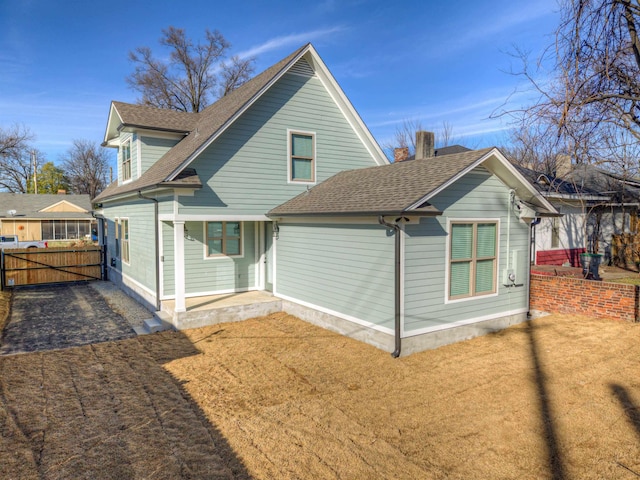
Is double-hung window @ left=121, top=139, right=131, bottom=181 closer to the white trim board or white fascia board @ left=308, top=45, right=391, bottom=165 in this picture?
white fascia board @ left=308, top=45, right=391, bottom=165

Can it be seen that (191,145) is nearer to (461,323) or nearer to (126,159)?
(126,159)

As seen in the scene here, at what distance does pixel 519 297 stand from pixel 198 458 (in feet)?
27.5

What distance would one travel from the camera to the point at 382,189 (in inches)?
347

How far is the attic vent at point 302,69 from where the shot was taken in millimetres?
11537

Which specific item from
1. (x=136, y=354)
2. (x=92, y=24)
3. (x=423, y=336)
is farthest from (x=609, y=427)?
(x=92, y=24)

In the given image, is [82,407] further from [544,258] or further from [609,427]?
[544,258]

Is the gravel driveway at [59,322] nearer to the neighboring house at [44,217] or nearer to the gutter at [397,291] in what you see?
the gutter at [397,291]

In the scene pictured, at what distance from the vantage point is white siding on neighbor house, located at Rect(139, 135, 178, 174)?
42.7 feet

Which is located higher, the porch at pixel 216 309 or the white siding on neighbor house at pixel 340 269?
the white siding on neighbor house at pixel 340 269

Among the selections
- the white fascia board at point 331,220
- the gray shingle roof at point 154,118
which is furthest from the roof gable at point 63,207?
the white fascia board at point 331,220

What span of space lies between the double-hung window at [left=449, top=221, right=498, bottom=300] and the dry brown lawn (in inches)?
47.1

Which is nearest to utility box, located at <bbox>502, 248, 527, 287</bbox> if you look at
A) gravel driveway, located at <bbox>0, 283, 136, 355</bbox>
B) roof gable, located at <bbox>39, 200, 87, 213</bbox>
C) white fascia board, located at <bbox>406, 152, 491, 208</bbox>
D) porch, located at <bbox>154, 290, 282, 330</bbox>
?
white fascia board, located at <bbox>406, 152, 491, 208</bbox>

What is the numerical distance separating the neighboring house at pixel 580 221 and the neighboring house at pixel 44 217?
34467 mm

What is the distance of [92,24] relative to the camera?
1808cm
